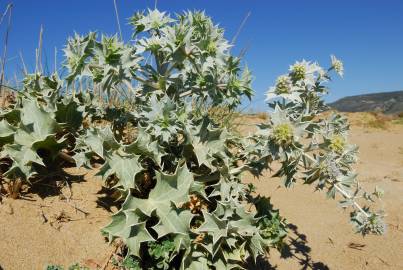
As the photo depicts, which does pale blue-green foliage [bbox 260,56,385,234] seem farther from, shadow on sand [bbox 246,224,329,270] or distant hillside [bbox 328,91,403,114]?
distant hillside [bbox 328,91,403,114]

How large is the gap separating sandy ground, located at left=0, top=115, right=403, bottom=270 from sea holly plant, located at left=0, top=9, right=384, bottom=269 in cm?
18

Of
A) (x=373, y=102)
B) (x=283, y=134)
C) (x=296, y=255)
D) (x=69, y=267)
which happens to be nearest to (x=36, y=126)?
(x=69, y=267)

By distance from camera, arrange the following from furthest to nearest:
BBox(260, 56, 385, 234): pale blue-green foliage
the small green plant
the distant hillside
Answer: the distant hillside < BBox(260, 56, 385, 234): pale blue-green foliage < the small green plant

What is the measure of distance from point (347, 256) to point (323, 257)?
0.14 m

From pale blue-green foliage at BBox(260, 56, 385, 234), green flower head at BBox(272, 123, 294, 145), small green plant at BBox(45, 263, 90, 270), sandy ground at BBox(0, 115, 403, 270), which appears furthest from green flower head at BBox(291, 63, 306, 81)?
small green plant at BBox(45, 263, 90, 270)

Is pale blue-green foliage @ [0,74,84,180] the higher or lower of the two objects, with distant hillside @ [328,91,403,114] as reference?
lower

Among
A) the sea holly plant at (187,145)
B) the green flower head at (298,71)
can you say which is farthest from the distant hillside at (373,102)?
the sea holly plant at (187,145)

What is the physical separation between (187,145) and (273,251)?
0.95 meters

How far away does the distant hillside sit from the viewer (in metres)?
18.6

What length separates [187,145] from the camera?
6.14 feet

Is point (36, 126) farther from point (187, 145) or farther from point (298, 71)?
point (298, 71)

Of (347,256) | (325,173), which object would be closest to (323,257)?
(347,256)

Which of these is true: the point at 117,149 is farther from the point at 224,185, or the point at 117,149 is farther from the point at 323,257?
the point at 323,257

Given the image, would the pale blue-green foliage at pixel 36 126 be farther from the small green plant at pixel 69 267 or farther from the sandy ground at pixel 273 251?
the small green plant at pixel 69 267
